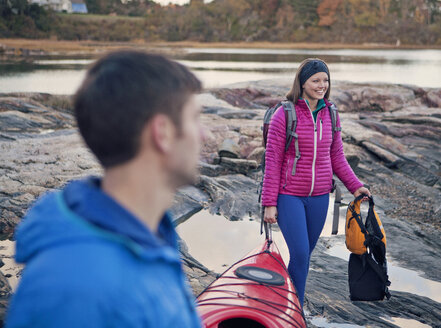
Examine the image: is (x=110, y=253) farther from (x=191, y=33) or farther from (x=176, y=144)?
(x=191, y=33)

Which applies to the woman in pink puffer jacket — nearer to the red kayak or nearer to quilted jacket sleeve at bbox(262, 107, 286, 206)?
quilted jacket sleeve at bbox(262, 107, 286, 206)

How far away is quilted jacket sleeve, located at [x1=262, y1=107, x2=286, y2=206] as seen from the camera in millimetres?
2928

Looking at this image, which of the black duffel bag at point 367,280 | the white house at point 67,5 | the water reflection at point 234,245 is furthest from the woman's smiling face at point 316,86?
the white house at point 67,5

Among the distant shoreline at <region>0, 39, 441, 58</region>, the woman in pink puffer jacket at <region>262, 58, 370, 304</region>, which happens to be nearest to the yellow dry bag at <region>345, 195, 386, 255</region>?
the woman in pink puffer jacket at <region>262, 58, 370, 304</region>

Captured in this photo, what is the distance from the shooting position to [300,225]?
2.88 m

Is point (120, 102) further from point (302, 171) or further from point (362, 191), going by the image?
point (362, 191)

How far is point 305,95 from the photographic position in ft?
10.00

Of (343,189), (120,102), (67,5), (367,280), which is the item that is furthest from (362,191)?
(67,5)

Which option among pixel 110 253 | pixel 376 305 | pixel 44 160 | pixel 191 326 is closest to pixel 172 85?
pixel 110 253

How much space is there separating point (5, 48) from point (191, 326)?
A: 146 feet

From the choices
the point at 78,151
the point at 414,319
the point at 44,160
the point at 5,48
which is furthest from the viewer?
the point at 5,48

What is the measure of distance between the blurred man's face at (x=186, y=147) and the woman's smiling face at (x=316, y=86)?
2145 millimetres

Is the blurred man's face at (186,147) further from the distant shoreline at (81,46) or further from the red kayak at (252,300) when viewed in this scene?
the distant shoreline at (81,46)

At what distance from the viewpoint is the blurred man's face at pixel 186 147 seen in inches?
36.2
